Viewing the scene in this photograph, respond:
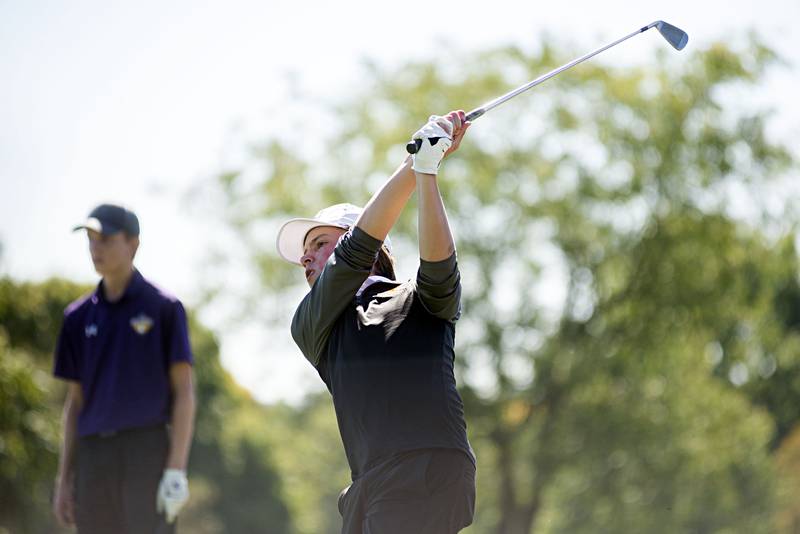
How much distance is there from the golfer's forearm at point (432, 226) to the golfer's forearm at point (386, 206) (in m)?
0.06

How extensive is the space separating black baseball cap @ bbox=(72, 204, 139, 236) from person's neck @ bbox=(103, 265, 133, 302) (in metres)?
0.20

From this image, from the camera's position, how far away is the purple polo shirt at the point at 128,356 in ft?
19.2

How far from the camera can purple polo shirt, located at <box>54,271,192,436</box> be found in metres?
5.84

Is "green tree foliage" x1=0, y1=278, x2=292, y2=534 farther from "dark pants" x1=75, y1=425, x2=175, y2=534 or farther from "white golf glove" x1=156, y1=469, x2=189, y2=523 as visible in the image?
"white golf glove" x1=156, y1=469, x2=189, y2=523

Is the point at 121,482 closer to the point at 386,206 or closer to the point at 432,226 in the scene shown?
the point at 386,206

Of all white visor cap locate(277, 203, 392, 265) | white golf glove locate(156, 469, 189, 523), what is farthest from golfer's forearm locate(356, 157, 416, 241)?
white golf glove locate(156, 469, 189, 523)

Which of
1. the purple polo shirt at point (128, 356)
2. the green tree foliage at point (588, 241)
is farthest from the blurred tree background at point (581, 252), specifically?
the purple polo shirt at point (128, 356)

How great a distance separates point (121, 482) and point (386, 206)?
2.88m

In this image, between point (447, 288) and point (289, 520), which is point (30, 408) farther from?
point (289, 520)

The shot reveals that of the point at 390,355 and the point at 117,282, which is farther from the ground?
the point at 117,282

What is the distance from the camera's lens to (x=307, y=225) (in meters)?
4.12

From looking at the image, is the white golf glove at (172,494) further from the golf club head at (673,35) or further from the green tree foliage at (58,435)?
the green tree foliage at (58,435)

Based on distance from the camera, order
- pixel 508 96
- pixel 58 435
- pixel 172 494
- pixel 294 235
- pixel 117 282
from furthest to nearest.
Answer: pixel 58 435 < pixel 117 282 < pixel 172 494 < pixel 294 235 < pixel 508 96

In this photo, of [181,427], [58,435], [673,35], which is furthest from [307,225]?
[58,435]
